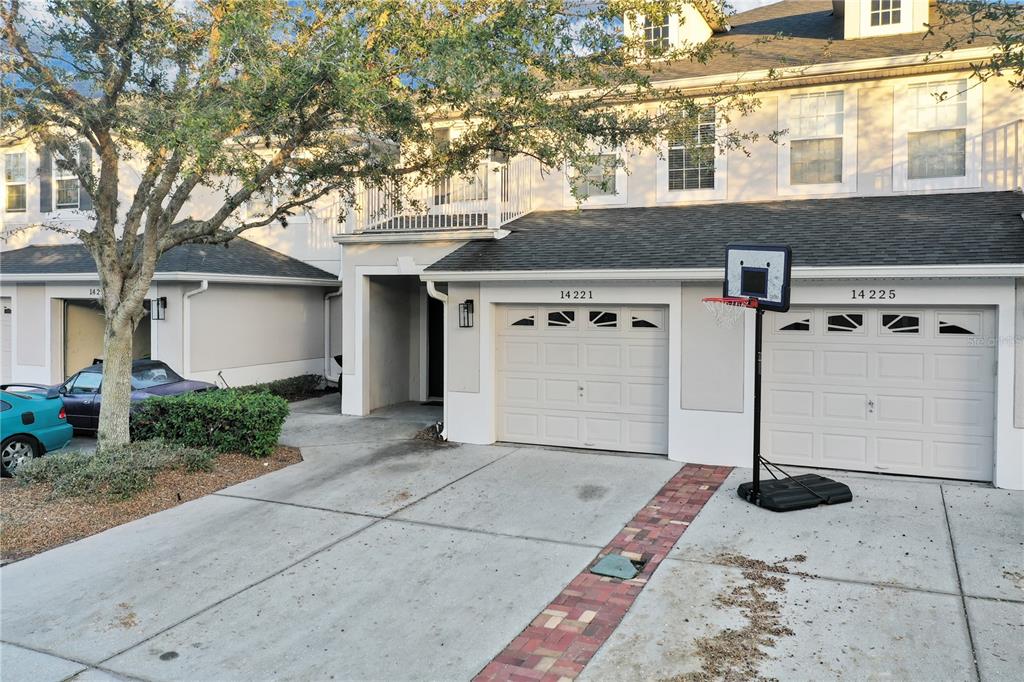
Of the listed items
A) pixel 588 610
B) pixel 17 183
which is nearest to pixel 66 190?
pixel 17 183

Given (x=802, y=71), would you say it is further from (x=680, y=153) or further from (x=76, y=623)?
(x=76, y=623)

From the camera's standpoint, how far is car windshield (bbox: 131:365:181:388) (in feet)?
40.9

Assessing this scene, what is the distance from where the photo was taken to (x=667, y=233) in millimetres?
11398

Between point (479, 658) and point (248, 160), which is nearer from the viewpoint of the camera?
point (479, 658)

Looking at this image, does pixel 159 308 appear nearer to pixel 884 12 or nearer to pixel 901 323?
pixel 901 323

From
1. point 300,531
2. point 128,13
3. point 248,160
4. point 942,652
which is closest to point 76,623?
point 300,531

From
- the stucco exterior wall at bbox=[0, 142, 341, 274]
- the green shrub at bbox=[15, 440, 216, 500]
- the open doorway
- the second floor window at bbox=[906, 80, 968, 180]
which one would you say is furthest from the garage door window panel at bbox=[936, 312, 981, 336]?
the stucco exterior wall at bbox=[0, 142, 341, 274]

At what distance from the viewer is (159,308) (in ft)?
49.0

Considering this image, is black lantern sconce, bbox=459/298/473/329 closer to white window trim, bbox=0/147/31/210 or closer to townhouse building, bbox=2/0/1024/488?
townhouse building, bbox=2/0/1024/488

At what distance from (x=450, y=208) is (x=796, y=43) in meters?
6.94

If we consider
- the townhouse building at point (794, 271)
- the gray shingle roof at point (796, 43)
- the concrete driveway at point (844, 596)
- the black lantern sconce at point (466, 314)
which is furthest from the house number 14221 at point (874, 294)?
the black lantern sconce at point (466, 314)

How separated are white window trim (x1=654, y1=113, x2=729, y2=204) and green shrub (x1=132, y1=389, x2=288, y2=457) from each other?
7.35 metres

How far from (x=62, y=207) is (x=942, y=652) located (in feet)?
68.2

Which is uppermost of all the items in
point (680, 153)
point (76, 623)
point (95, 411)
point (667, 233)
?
point (680, 153)
